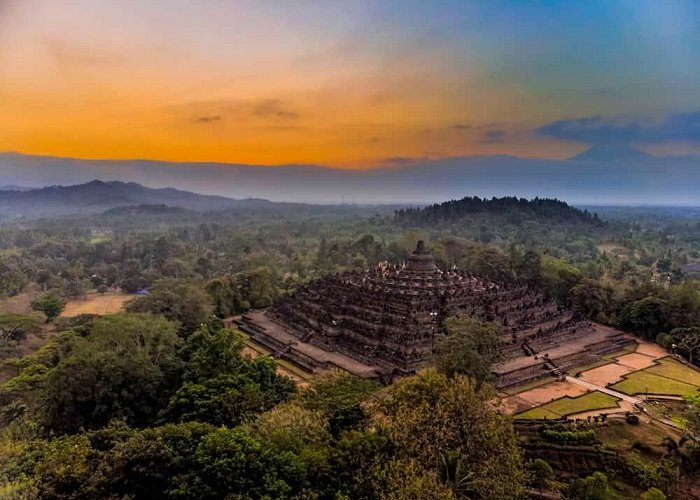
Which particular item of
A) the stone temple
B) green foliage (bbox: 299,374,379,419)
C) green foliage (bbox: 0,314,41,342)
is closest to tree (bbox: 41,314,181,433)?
green foliage (bbox: 299,374,379,419)

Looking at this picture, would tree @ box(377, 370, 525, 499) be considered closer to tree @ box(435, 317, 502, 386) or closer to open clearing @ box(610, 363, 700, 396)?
tree @ box(435, 317, 502, 386)

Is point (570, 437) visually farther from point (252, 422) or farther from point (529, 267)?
point (529, 267)

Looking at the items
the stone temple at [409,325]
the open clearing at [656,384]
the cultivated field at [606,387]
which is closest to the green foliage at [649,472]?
the cultivated field at [606,387]

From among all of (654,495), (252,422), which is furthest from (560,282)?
(252,422)

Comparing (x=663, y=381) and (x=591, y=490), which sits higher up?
(x=591, y=490)

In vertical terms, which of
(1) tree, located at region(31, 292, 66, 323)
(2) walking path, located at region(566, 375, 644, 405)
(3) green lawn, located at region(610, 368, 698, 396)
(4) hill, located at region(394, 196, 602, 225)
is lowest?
(1) tree, located at region(31, 292, 66, 323)
